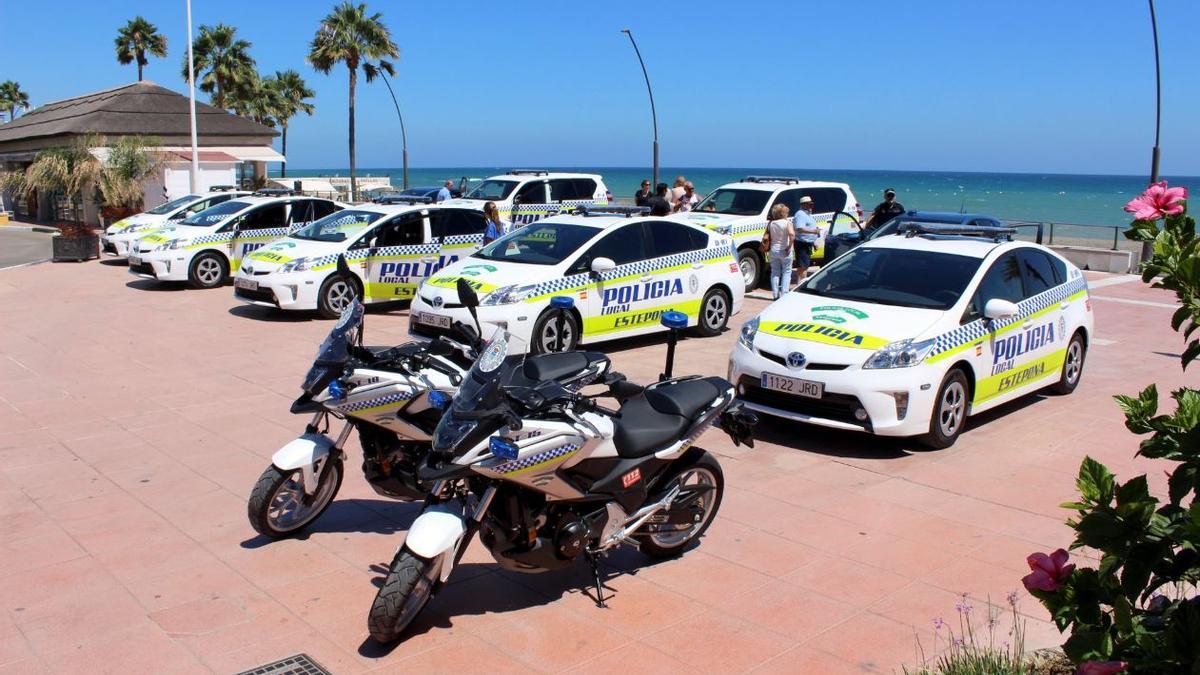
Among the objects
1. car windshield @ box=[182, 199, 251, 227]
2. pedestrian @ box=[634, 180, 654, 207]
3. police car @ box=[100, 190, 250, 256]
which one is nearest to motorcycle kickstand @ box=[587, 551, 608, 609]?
pedestrian @ box=[634, 180, 654, 207]

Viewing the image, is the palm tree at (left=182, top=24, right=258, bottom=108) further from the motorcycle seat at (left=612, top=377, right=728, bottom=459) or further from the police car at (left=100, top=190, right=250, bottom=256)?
the motorcycle seat at (left=612, top=377, right=728, bottom=459)

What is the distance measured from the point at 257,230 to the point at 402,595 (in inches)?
571

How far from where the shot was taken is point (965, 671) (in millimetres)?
4121

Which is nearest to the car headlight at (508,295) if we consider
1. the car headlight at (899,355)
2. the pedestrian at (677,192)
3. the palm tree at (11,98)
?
the car headlight at (899,355)

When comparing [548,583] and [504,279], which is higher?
[504,279]

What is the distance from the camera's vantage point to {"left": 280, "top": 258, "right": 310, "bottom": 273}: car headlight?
46.2 feet

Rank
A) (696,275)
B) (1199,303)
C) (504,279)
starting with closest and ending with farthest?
1. (1199,303)
2. (504,279)
3. (696,275)

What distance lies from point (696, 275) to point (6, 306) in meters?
10.7

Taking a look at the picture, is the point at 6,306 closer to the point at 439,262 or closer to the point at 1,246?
the point at 439,262

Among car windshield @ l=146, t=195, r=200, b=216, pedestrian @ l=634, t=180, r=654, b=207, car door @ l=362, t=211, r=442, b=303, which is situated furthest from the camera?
car windshield @ l=146, t=195, r=200, b=216

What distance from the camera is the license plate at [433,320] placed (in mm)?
11047

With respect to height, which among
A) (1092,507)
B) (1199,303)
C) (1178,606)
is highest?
(1199,303)

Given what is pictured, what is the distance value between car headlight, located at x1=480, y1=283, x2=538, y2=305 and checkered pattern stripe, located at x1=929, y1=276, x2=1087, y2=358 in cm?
460

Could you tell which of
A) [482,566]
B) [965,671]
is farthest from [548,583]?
[965,671]
